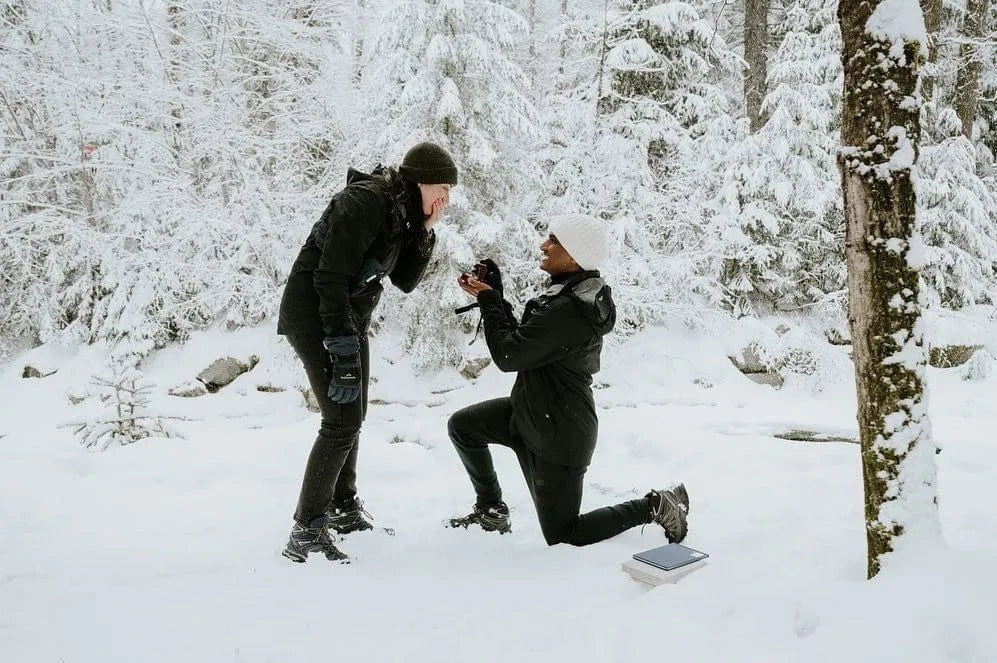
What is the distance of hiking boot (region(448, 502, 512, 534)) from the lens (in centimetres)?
370

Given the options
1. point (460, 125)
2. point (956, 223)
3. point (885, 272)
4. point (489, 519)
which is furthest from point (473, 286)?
point (956, 223)

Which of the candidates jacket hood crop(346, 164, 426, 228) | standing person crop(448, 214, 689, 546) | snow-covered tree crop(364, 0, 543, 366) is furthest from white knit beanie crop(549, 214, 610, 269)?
snow-covered tree crop(364, 0, 543, 366)

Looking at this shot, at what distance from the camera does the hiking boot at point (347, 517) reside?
3658 millimetres

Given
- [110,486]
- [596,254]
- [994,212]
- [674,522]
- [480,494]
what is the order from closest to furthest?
1. [596,254]
2. [674,522]
3. [480,494]
4. [110,486]
5. [994,212]

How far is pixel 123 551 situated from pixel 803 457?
4728 millimetres

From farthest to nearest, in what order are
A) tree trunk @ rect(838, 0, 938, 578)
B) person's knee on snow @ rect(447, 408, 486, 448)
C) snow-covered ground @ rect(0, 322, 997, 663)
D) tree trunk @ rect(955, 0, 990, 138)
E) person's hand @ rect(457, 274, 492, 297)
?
1. tree trunk @ rect(955, 0, 990, 138)
2. person's knee on snow @ rect(447, 408, 486, 448)
3. person's hand @ rect(457, 274, 492, 297)
4. tree trunk @ rect(838, 0, 938, 578)
5. snow-covered ground @ rect(0, 322, 997, 663)

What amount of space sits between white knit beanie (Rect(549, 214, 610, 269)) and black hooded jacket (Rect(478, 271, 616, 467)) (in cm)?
10

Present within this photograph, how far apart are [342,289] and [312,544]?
135 centimetres

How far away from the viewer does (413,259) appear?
362 cm

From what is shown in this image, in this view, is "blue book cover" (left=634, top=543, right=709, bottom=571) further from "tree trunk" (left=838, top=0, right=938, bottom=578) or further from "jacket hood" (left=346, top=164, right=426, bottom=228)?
"jacket hood" (left=346, top=164, right=426, bottom=228)

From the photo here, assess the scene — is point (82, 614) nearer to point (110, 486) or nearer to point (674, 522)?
point (110, 486)

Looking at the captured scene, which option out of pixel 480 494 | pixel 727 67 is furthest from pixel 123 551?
pixel 727 67

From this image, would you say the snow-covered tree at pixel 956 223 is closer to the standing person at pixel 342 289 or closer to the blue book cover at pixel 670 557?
the blue book cover at pixel 670 557

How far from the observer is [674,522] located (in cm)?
346
